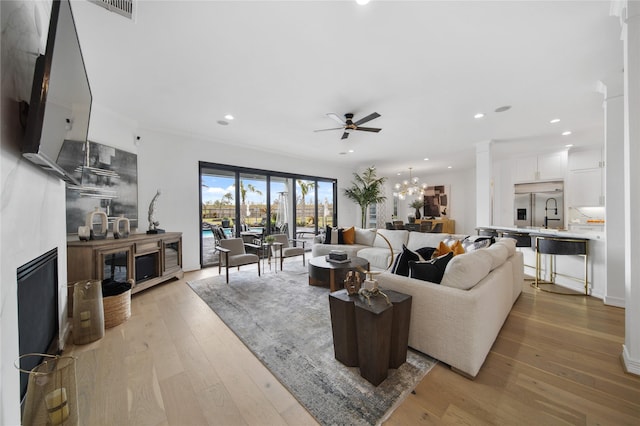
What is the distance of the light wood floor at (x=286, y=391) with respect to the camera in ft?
4.58

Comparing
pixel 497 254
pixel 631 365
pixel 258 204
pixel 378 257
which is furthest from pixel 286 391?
pixel 258 204

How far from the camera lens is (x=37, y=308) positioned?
5.30ft

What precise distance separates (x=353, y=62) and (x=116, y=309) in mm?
3603

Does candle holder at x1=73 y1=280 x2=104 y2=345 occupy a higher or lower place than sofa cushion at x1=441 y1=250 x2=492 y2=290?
lower

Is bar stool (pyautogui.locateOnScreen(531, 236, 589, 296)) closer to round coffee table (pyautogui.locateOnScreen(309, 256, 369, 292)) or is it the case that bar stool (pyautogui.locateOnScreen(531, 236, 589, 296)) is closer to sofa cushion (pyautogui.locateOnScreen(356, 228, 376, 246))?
sofa cushion (pyautogui.locateOnScreen(356, 228, 376, 246))

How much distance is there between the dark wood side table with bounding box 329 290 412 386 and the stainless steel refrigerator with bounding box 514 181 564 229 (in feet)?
20.7

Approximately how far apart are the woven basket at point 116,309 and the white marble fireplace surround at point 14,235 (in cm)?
99

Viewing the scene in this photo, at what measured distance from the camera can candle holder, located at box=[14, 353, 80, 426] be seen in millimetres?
948

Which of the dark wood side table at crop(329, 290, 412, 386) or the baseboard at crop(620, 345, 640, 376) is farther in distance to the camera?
the baseboard at crop(620, 345, 640, 376)

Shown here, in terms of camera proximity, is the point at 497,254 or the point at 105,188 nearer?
the point at 497,254

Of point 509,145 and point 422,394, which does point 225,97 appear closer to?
point 422,394

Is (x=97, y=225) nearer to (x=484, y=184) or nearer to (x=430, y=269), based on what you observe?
(x=430, y=269)

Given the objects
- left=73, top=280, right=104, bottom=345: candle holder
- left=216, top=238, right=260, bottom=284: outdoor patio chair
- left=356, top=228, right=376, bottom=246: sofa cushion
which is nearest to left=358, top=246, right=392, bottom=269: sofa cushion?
left=356, top=228, right=376, bottom=246: sofa cushion

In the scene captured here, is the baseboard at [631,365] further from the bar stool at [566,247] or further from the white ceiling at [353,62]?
the white ceiling at [353,62]
